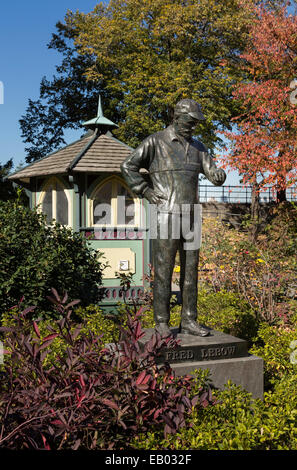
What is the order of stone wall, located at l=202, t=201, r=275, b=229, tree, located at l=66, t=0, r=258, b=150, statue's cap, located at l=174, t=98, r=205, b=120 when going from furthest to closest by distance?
stone wall, located at l=202, t=201, r=275, b=229 → tree, located at l=66, t=0, r=258, b=150 → statue's cap, located at l=174, t=98, r=205, b=120

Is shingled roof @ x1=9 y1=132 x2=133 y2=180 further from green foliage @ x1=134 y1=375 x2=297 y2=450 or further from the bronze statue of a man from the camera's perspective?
green foliage @ x1=134 y1=375 x2=297 y2=450

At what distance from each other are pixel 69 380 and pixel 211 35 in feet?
62.4

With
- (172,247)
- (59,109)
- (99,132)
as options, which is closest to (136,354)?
(172,247)

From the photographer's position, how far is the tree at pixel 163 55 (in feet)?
58.9

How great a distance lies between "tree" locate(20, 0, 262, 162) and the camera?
1794 centimetres

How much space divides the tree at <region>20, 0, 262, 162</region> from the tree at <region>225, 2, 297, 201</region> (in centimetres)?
222

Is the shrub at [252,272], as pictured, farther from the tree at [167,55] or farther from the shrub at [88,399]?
the tree at [167,55]

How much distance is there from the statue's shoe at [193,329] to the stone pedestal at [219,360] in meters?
0.06

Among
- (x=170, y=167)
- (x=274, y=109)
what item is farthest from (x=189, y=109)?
(x=274, y=109)

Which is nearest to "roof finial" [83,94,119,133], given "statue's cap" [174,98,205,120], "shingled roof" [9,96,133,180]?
"shingled roof" [9,96,133,180]

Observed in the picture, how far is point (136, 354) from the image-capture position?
303cm

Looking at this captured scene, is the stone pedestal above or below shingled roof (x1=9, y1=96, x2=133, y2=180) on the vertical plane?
below

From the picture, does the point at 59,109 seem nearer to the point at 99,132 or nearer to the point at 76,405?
the point at 99,132
